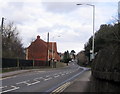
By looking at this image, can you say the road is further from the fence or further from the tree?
the tree

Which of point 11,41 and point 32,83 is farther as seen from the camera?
point 11,41

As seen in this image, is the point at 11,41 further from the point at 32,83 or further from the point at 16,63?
the point at 32,83

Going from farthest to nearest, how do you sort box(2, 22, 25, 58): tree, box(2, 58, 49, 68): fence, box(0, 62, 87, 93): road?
1. box(2, 22, 25, 58): tree
2. box(2, 58, 49, 68): fence
3. box(0, 62, 87, 93): road

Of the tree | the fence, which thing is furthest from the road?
the tree

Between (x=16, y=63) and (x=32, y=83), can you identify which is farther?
(x=16, y=63)

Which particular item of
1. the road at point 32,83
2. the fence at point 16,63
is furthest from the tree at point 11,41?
the road at point 32,83

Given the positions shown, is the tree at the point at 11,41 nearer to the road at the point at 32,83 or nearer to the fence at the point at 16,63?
the fence at the point at 16,63

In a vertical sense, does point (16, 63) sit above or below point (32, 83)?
above

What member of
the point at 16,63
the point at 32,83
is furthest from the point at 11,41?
the point at 32,83

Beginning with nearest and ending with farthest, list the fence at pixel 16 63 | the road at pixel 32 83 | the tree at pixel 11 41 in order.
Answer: the road at pixel 32 83, the fence at pixel 16 63, the tree at pixel 11 41

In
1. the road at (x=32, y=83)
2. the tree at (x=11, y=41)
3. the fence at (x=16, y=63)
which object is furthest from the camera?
the tree at (x=11, y=41)

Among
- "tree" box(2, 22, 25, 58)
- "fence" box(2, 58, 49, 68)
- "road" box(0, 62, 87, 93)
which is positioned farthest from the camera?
"tree" box(2, 22, 25, 58)

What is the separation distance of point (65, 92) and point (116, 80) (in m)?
10.6

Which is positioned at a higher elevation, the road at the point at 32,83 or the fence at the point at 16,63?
the fence at the point at 16,63
